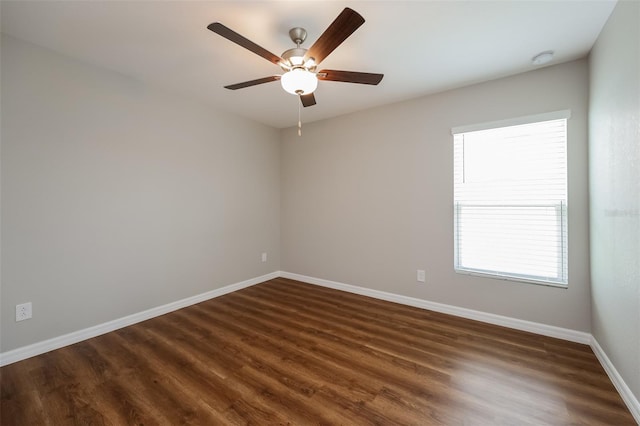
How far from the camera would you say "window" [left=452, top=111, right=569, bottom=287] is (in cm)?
243

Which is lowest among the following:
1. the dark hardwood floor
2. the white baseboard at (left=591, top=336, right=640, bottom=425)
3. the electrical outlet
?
the dark hardwood floor

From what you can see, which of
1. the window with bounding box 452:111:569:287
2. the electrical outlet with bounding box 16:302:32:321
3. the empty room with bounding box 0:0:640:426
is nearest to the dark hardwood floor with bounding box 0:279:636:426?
the empty room with bounding box 0:0:640:426

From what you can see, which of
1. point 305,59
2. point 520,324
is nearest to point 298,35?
point 305,59

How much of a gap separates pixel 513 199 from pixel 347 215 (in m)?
1.94

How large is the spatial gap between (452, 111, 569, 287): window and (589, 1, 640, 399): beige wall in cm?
25

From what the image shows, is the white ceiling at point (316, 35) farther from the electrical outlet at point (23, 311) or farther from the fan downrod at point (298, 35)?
Answer: the electrical outlet at point (23, 311)

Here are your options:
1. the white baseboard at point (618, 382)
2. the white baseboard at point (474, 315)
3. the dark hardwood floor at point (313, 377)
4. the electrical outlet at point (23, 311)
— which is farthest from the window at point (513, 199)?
the electrical outlet at point (23, 311)

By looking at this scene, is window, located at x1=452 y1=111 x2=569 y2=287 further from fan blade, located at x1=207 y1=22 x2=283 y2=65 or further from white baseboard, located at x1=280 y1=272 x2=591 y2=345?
fan blade, located at x1=207 y1=22 x2=283 y2=65

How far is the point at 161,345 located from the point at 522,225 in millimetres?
3570

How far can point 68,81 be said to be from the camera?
91.7 inches

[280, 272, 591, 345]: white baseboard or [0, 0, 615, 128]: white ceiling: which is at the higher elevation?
[0, 0, 615, 128]: white ceiling

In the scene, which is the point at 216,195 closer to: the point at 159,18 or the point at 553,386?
the point at 159,18

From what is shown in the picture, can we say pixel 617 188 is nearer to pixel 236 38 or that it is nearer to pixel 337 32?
pixel 337 32

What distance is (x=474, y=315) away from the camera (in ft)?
9.26
